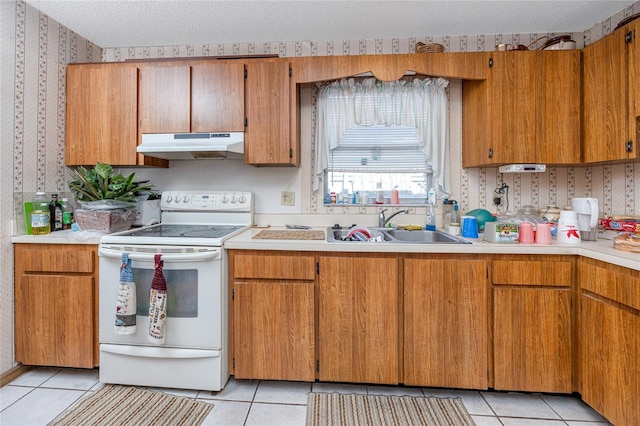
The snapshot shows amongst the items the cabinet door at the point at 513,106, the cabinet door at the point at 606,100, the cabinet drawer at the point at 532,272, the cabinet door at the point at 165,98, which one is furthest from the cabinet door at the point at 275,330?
the cabinet door at the point at 606,100

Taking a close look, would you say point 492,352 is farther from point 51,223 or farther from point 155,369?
point 51,223

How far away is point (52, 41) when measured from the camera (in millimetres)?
2109

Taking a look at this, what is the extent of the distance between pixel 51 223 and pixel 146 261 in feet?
2.91

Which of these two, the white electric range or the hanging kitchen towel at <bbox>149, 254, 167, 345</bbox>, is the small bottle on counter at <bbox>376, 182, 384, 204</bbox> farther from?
the hanging kitchen towel at <bbox>149, 254, 167, 345</bbox>

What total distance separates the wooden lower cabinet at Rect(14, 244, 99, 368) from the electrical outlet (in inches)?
49.1

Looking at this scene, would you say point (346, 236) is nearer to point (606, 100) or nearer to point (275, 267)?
point (275, 267)

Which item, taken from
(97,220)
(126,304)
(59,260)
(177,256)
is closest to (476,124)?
(177,256)

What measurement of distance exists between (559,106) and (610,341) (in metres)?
1.39

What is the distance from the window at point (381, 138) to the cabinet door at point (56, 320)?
167 centimetres

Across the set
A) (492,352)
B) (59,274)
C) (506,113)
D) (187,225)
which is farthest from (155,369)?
(506,113)

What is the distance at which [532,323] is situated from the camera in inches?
64.7

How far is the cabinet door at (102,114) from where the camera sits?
2.15 meters

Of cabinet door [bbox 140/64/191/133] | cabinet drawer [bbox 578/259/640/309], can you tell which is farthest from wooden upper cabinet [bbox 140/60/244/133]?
cabinet drawer [bbox 578/259/640/309]

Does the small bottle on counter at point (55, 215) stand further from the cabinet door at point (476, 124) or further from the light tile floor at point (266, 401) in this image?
the cabinet door at point (476, 124)
